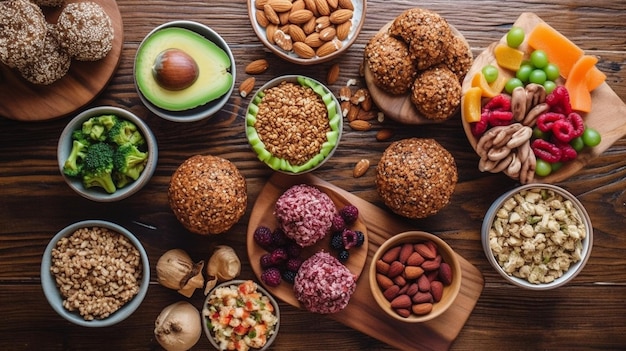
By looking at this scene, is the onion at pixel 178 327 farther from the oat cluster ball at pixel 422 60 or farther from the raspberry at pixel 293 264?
the oat cluster ball at pixel 422 60

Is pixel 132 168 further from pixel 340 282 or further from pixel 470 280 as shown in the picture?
pixel 470 280

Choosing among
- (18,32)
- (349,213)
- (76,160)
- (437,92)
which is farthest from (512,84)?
(18,32)

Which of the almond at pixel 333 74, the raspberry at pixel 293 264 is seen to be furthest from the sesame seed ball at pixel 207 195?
the almond at pixel 333 74

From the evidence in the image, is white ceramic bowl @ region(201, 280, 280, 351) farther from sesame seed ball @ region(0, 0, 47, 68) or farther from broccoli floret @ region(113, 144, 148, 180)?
sesame seed ball @ region(0, 0, 47, 68)

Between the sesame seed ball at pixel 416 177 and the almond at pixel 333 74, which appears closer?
the sesame seed ball at pixel 416 177

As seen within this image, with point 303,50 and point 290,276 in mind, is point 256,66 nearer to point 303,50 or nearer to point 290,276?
point 303,50

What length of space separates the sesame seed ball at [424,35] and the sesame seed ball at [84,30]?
836mm

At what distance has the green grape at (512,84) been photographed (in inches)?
71.0

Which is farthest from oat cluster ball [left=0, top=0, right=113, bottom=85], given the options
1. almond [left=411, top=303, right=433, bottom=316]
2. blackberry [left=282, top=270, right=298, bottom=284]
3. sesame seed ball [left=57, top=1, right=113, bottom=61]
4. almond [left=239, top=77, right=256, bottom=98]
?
almond [left=411, top=303, right=433, bottom=316]

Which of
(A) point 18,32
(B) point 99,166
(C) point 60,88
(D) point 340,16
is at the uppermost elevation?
(A) point 18,32

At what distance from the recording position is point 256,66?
1878mm

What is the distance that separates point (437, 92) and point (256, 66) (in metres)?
0.56

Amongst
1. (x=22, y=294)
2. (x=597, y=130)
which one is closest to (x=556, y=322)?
(x=597, y=130)

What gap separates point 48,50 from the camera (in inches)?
66.1
